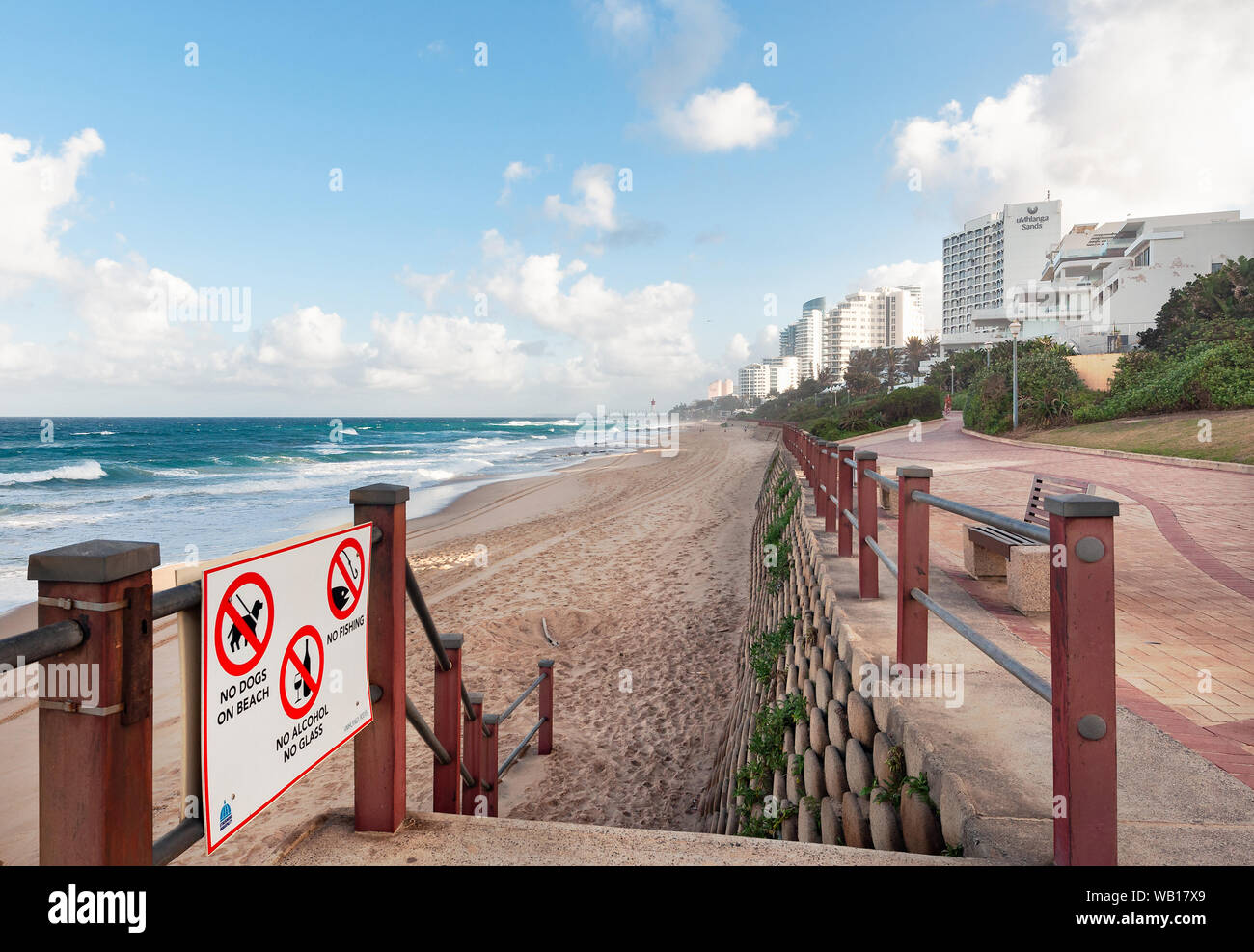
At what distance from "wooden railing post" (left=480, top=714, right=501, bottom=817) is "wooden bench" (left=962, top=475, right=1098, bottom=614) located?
135 inches

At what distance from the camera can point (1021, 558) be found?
453cm

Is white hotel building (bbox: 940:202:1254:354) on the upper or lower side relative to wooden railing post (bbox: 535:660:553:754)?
upper

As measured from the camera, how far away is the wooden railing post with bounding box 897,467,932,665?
10.8 ft

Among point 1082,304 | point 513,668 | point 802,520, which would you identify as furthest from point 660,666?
point 1082,304

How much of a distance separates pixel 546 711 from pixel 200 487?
91.3ft

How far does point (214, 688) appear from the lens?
1.61 metres

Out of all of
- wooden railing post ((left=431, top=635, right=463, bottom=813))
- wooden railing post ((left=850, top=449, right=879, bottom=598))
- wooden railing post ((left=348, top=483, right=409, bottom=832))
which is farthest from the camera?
wooden railing post ((left=850, top=449, right=879, bottom=598))

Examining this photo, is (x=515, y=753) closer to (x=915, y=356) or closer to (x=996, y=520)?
(x=996, y=520)

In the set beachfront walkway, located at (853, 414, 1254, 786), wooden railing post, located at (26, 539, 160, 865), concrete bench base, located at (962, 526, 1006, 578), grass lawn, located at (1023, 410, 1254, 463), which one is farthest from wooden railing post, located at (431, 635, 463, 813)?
grass lawn, located at (1023, 410, 1254, 463)

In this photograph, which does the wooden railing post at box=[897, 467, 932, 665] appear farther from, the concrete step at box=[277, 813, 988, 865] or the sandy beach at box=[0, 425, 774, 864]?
the sandy beach at box=[0, 425, 774, 864]

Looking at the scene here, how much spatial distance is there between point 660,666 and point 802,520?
247 centimetres

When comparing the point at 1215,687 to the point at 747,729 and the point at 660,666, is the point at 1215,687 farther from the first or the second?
the point at 660,666

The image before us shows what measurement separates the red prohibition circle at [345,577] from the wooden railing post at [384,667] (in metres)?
0.09

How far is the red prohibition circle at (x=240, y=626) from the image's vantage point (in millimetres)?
1613
